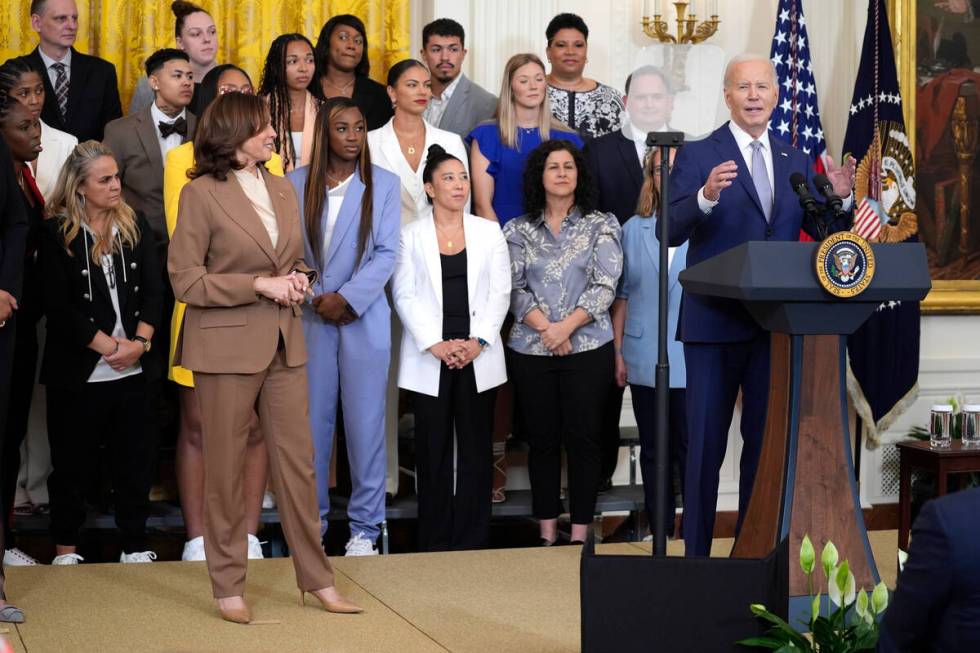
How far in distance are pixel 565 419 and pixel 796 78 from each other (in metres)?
2.53

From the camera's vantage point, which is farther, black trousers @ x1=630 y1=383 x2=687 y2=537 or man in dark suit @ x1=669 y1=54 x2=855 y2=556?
black trousers @ x1=630 y1=383 x2=687 y2=537

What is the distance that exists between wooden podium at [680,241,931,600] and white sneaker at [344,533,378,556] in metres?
2.07

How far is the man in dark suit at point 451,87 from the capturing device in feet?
20.8

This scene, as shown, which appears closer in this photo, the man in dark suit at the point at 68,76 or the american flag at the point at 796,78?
the man in dark suit at the point at 68,76

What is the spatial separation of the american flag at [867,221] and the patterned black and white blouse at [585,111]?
1.42 metres

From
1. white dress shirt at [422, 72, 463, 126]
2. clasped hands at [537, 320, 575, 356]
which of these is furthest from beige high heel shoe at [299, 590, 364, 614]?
white dress shirt at [422, 72, 463, 126]

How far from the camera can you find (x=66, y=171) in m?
5.27

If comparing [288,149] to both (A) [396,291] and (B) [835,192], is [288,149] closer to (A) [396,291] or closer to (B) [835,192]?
(A) [396,291]

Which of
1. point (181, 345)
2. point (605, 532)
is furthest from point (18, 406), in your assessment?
point (605, 532)

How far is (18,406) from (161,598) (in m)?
1.19

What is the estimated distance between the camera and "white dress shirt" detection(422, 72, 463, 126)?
6492 mm

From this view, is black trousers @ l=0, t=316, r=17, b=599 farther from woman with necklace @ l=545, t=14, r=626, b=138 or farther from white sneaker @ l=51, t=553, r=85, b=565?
woman with necklace @ l=545, t=14, r=626, b=138

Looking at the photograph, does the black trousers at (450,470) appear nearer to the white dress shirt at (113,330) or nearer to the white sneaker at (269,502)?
the white sneaker at (269,502)

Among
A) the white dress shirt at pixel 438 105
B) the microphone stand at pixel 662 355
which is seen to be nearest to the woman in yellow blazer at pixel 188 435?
the white dress shirt at pixel 438 105
